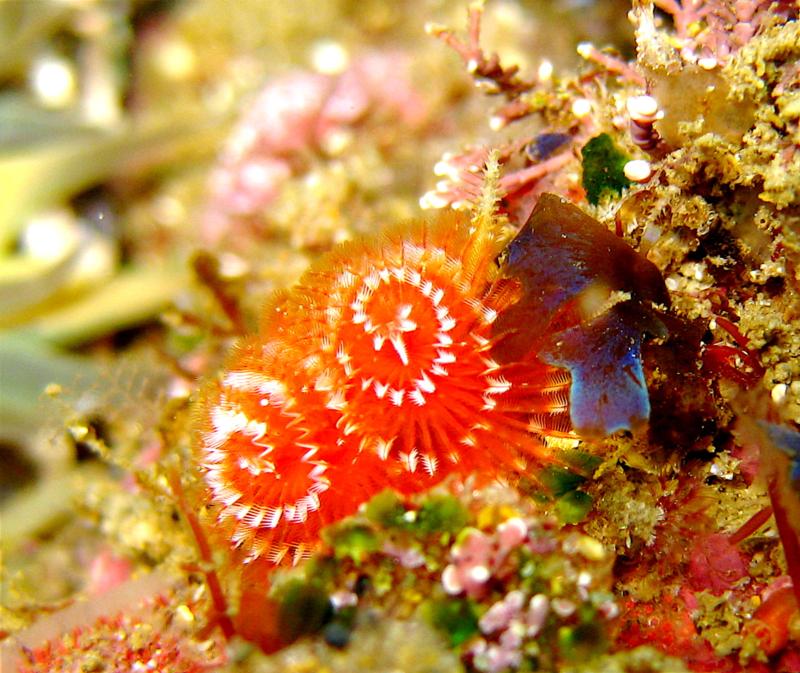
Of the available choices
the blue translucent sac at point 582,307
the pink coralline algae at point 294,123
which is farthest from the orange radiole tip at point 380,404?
the pink coralline algae at point 294,123

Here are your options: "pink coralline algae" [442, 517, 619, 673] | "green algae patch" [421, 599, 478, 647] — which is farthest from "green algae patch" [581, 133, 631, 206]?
"green algae patch" [421, 599, 478, 647]

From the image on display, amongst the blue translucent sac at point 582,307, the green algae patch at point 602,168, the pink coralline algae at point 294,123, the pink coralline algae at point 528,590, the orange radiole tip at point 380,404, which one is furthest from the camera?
the pink coralline algae at point 294,123

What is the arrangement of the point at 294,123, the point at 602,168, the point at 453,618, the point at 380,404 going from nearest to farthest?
the point at 453,618
the point at 380,404
the point at 602,168
the point at 294,123

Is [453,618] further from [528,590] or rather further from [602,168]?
[602,168]

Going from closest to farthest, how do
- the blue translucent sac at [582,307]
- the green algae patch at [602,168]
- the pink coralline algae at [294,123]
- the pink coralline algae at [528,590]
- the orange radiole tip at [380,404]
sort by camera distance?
the pink coralline algae at [528,590]
the blue translucent sac at [582,307]
the orange radiole tip at [380,404]
the green algae patch at [602,168]
the pink coralline algae at [294,123]

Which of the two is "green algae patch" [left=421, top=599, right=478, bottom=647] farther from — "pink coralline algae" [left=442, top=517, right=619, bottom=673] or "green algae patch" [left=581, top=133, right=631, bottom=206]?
"green algae patch" [left=581, top=133, right=631, bottom=206]

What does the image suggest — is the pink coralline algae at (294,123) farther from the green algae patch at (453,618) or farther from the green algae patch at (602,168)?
the green algae patch at (453,618)

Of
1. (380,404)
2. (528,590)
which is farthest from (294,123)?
(528,590)

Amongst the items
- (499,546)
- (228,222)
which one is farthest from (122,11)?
(499,546)
